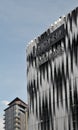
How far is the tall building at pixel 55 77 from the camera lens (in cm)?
10131

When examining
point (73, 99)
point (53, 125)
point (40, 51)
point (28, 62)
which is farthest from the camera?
point (28, 62)

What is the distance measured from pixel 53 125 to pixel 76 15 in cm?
2605

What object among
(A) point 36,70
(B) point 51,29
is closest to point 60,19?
(B) point 51,29

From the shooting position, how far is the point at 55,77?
109125 mm

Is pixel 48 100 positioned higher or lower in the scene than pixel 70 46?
lower

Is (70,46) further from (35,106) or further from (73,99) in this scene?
(35,106)

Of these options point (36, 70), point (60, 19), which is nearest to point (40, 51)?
point (36, 70)

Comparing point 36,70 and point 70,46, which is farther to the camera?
point 36,70

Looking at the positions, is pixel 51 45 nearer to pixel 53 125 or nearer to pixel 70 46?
pixel 70 46

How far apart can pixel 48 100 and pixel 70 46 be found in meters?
15.9

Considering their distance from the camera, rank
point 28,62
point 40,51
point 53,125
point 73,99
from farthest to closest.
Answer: point 28,62 → point 40,51 → point 53,125 → point 73,99

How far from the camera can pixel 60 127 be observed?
10569 cm

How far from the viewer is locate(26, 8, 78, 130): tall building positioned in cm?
10131

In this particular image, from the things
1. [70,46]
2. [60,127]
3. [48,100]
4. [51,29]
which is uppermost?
[51,29]
